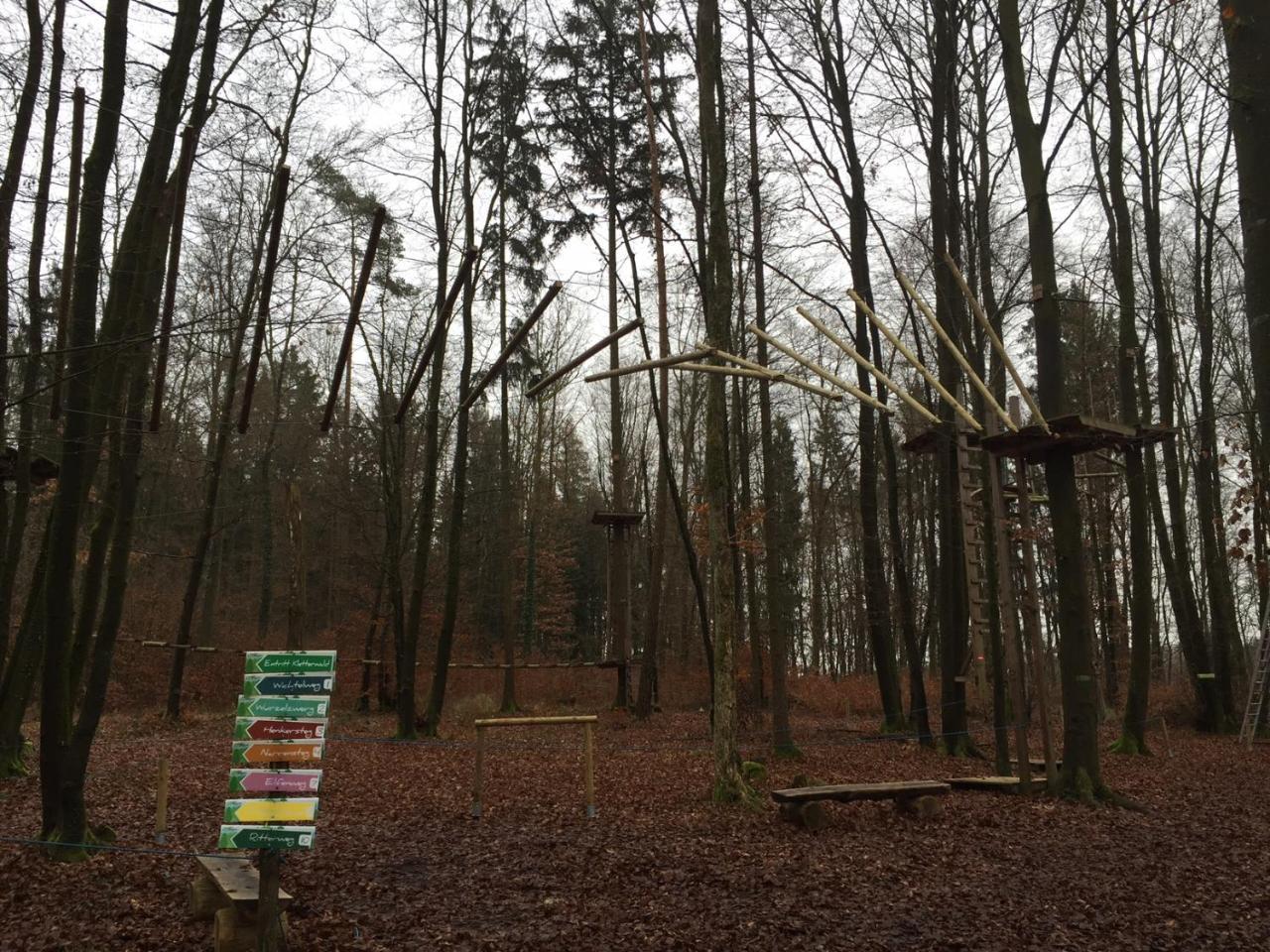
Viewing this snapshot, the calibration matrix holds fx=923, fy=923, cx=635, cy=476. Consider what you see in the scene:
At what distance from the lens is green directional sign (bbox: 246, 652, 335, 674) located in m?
4.36

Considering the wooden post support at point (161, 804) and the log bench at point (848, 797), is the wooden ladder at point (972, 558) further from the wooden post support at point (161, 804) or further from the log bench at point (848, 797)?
the wooden post support at point (161, 804)

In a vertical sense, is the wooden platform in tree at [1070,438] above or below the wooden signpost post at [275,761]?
above

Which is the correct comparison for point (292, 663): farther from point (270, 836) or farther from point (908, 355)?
point (908, 355)

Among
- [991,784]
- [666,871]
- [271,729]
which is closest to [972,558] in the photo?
[991,784]

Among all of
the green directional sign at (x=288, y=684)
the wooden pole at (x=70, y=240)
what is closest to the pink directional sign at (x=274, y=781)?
the green directional sign at (x=288, y=684)

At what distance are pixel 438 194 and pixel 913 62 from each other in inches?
307

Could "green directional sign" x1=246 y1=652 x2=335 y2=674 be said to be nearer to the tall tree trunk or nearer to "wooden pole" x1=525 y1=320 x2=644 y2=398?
"wooden pole" x1=525 y1=320 x2=644 y2=398

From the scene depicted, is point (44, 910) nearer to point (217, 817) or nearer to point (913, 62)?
point (217, 817)

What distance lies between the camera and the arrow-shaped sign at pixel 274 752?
4.21 m

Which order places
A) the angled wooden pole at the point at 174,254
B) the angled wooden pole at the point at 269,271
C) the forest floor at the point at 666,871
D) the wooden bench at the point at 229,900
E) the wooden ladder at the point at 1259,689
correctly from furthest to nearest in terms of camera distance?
the wooden ladder at the point at 1259,689 → the angled wooden pole at the point at 174,254 → the forest floor at the point at 666,871 → the angled wooden pole at the point at 269,271 → the wooden bench at the point at 229,900

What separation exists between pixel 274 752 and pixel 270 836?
36cm

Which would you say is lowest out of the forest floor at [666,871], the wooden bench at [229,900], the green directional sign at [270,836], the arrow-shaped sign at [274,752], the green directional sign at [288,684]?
the forest floor at [666,871]

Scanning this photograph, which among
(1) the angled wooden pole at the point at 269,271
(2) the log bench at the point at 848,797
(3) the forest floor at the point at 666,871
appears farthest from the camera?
(2) the log bench at the point at 848,797

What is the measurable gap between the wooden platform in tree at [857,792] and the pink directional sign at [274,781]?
188 inches
